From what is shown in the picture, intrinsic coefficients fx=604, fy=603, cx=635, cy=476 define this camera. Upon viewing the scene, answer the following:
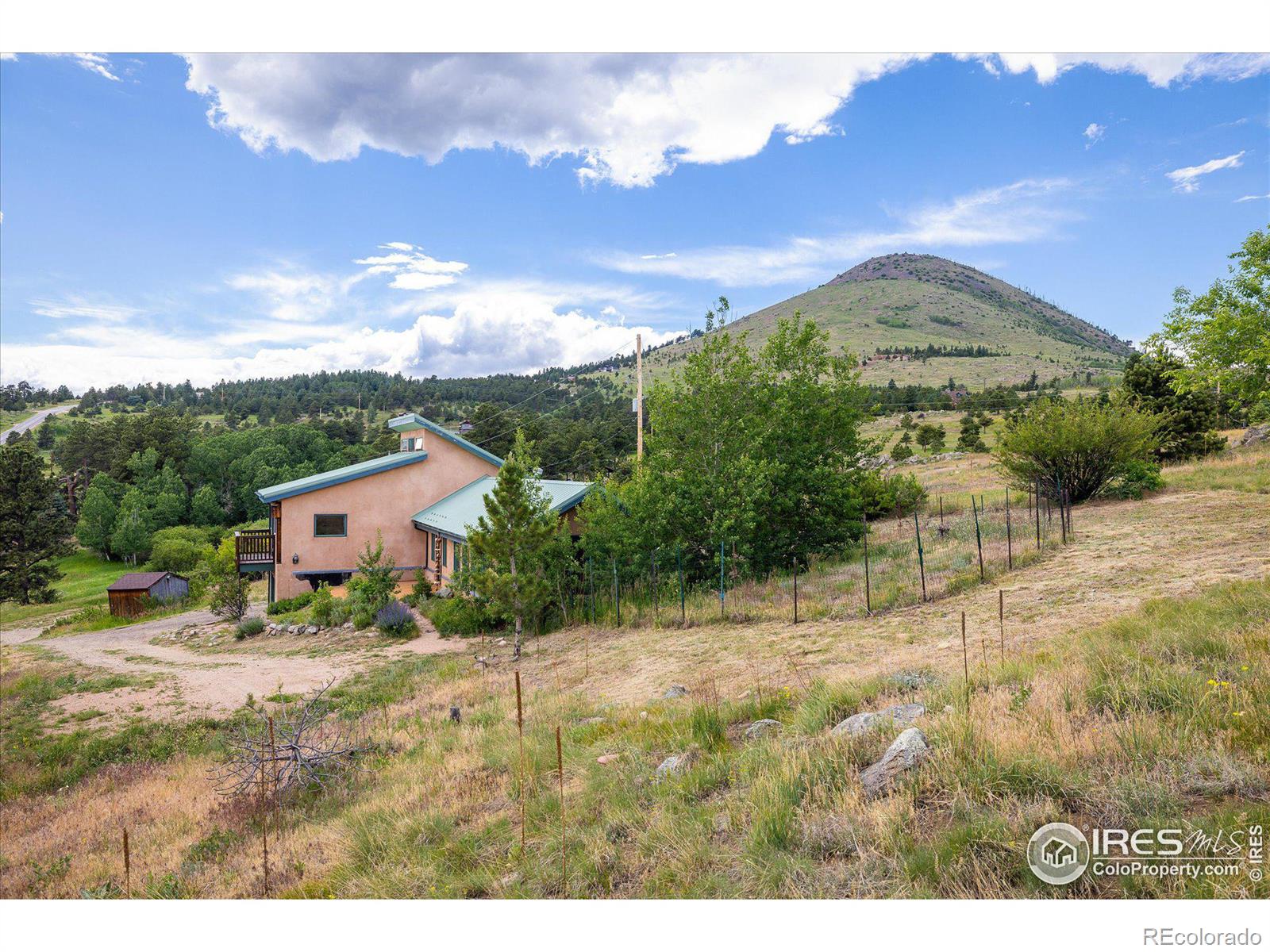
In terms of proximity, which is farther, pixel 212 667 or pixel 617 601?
pixel 212 667

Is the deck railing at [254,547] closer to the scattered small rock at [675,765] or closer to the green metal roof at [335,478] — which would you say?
the green metal roof at [335,478]

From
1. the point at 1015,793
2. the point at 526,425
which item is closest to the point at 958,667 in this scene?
the point at 1015,793

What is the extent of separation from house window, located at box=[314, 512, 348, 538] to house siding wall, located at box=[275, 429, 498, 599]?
0.47ft

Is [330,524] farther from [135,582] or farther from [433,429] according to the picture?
[135,582]

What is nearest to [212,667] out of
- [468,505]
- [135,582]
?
[468,505]

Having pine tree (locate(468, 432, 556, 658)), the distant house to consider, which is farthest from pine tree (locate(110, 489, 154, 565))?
pine tree (locate(468, 432, 556, 658))

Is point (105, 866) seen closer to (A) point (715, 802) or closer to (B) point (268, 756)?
(B) point (268, 756)

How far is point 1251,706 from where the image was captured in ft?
12.5

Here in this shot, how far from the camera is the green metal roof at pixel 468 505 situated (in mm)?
19406

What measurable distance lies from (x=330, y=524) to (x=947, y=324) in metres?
90.3

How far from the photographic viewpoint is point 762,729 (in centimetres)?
571

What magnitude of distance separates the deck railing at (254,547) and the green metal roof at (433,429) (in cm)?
652

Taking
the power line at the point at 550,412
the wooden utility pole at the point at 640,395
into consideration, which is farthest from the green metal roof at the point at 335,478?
the power line at the point at 550,412

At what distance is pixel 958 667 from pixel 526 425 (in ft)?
159
